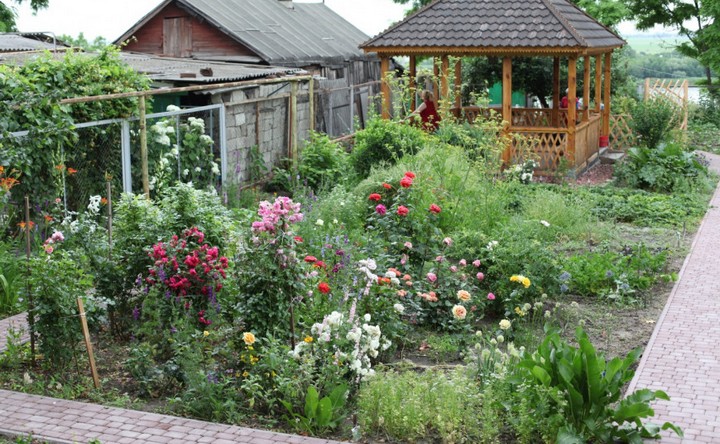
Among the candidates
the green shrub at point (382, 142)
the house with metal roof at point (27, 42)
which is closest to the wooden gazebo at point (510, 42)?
the green shrub at point (382, 142)

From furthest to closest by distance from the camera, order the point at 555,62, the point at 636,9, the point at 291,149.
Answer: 1. the point at 636,9
2. the point at 555,62
3. the point at 291,149

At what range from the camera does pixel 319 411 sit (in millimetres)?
6582

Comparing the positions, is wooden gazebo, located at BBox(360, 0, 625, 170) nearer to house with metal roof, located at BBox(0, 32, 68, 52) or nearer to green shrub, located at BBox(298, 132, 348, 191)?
green shrub, located at BBox(298, 132, 348, 191)

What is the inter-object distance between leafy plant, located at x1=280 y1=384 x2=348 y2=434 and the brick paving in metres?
0.17

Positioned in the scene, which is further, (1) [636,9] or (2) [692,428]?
(1) [636,9]

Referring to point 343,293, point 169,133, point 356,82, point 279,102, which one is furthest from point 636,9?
point 343,293

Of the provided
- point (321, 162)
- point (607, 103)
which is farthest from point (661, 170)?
point (321, 162)

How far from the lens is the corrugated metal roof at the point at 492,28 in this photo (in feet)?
59.2

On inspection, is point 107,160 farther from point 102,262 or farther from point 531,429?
point 531,429

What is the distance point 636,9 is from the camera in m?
39.1

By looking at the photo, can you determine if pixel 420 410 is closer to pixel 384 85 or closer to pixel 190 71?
pixel 190 71

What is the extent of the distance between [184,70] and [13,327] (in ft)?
29.8

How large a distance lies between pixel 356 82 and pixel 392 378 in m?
20.5

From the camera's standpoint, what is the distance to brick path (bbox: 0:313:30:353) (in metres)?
8.38
